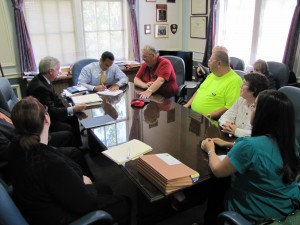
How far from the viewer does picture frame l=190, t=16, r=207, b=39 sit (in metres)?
4.56

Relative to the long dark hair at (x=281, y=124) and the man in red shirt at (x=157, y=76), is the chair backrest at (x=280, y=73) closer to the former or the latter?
the man in red shirt at (x=157, y=76)

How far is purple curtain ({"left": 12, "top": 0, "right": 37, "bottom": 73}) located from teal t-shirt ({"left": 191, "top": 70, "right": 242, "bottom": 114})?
2.64 meters

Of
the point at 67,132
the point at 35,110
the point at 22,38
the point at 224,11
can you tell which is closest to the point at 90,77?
the point at 67,132

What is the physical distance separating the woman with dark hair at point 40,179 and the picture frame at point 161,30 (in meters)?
3.97

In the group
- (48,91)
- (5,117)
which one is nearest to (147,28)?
(48,91)

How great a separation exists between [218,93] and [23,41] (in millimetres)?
2954

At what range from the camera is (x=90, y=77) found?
326 centimetres

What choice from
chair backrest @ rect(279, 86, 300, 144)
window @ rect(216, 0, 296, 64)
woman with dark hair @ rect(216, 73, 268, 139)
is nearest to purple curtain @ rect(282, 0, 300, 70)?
window @ rect(216, 0, 296, 64)

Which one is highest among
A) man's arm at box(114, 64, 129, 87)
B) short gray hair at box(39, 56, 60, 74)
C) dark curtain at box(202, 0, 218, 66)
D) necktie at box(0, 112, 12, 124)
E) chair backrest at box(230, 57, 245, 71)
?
dark curtain at box(202, 0, 218, 66)

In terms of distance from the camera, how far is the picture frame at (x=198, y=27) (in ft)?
15.0

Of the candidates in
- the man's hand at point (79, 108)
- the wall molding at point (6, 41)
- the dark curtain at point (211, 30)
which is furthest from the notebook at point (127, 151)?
the dark curtain at point (211, 30)

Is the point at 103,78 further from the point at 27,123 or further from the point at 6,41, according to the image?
the point at 27,123

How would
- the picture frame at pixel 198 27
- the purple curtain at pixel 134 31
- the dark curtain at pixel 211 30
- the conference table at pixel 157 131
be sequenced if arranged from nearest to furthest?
the conference table at pixel 157 131 → the dark curtain at pixel 211 30 → the purple curtain at pixel 134 31 → the picture frame at pixel 198 27

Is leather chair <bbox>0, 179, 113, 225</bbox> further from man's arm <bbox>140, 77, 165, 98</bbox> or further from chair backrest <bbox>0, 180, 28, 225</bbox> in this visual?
man's arm <bbox>140, 77, 165, 98</bbox>
